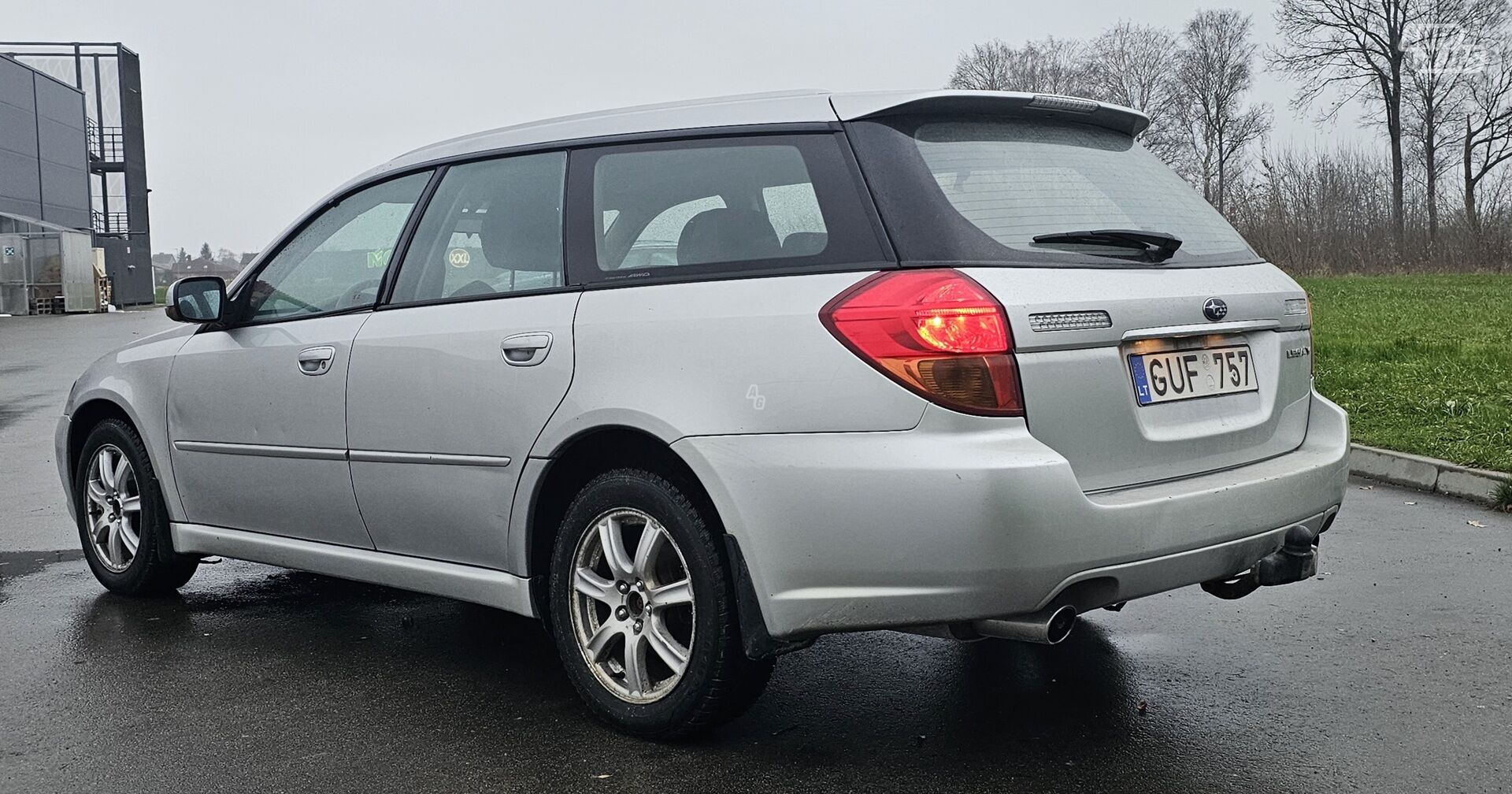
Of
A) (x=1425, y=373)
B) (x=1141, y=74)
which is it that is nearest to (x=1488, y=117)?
(x=1141, y=74)

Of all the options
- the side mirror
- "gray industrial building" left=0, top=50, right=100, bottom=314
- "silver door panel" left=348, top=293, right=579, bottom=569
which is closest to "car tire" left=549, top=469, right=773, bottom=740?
"silver door panel" left=348, top=293, right=579, bottom=569

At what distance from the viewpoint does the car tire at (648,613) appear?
12.0 ft

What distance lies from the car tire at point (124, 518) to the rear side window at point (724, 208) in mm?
2521

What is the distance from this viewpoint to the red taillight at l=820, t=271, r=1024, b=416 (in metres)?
3.33

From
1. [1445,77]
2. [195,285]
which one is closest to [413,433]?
[195,285]

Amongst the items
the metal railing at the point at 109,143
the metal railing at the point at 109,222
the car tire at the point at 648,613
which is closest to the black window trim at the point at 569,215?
the car tire at the point at 648,613

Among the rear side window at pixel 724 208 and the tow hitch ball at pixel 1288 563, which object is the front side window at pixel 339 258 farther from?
the tow hitch ball at pixel 1288 563

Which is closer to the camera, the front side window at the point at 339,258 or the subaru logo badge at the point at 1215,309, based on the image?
the subaru logo badge at the point at 1215,309

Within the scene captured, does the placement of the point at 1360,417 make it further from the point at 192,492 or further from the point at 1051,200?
the point at 192,492

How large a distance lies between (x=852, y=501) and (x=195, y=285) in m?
3.00

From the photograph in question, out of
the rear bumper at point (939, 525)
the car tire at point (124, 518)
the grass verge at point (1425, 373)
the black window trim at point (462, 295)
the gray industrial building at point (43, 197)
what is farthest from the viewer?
the gray industrial building at point (43, 197)

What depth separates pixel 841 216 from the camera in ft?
12.0

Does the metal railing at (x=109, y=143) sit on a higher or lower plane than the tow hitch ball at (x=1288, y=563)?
higher

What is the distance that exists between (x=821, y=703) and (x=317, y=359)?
1.98 metres
